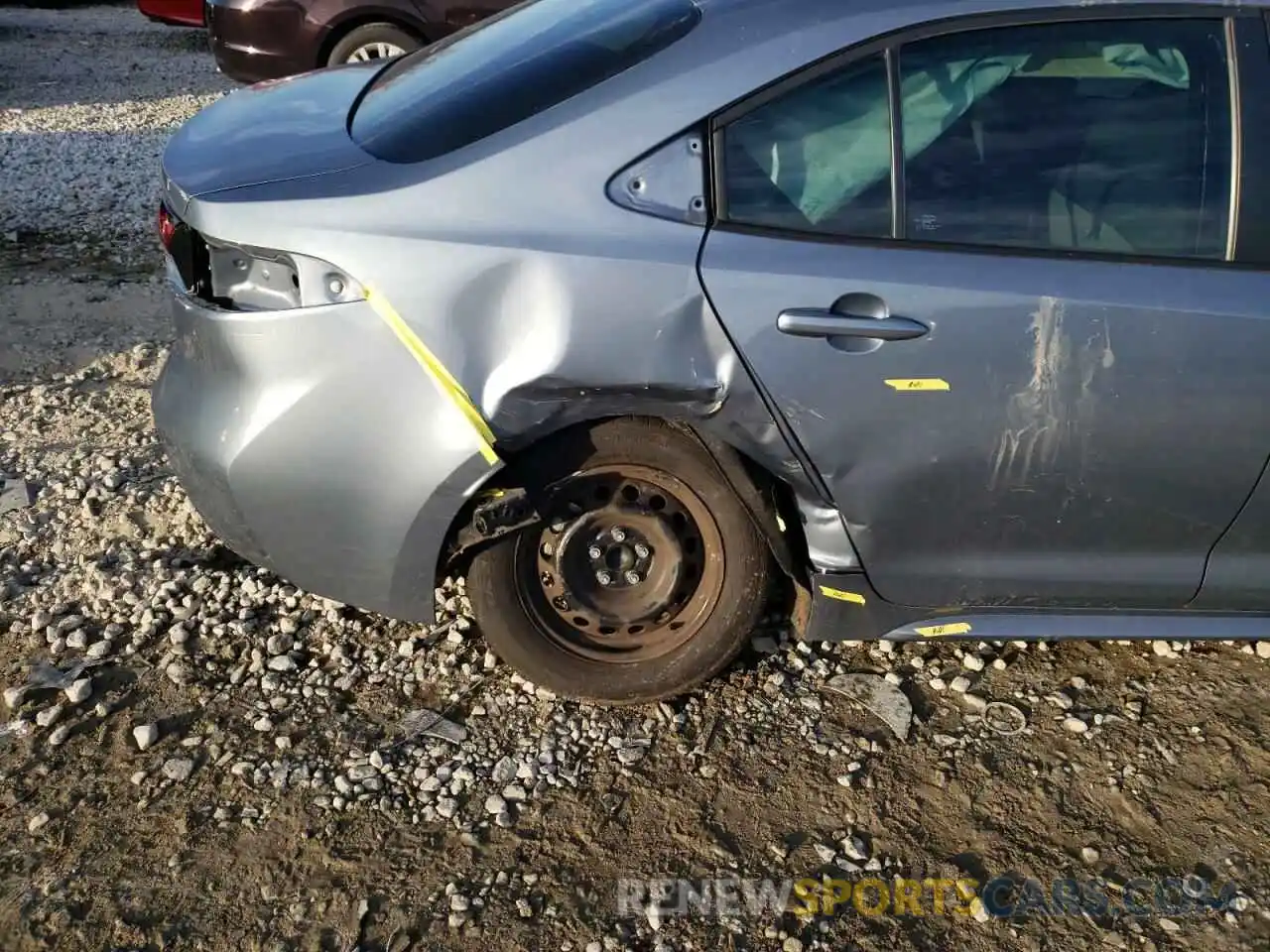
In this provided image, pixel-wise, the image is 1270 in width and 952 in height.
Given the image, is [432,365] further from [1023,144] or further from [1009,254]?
[1023,144]

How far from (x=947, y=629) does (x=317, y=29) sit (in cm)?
674

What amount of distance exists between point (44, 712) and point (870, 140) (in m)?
2.47

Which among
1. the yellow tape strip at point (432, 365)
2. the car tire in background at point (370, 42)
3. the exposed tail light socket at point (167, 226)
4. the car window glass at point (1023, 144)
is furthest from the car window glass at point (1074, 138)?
the car tire in background at point (370, 42)

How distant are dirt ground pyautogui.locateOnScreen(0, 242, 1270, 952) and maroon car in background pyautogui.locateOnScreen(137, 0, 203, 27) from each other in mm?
9056

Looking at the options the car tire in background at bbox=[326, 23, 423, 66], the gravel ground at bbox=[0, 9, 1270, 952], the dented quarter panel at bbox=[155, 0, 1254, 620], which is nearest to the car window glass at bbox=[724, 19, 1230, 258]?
the dented quarter panel at bbox=[155, 0, 1254, 620]

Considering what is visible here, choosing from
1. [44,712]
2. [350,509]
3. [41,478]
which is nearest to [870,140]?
[350,509]

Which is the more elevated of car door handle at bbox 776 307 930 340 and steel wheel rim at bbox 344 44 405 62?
car door handle at bbox 776 307 930 340

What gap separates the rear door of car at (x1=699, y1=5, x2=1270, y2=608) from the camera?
249 centimetres

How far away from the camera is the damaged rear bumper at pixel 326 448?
8.09 ft

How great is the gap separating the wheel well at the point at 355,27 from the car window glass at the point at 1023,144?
20.5 ft

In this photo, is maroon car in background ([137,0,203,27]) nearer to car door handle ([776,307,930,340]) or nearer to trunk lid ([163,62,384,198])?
trunk lid ([163,62,384,198])

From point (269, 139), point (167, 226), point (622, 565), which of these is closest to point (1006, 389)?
point (622, 565)

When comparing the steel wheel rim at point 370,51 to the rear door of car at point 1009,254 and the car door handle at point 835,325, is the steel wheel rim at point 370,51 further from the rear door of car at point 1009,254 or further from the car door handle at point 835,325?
the car door handle at point 835,325

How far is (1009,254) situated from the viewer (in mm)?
2545
